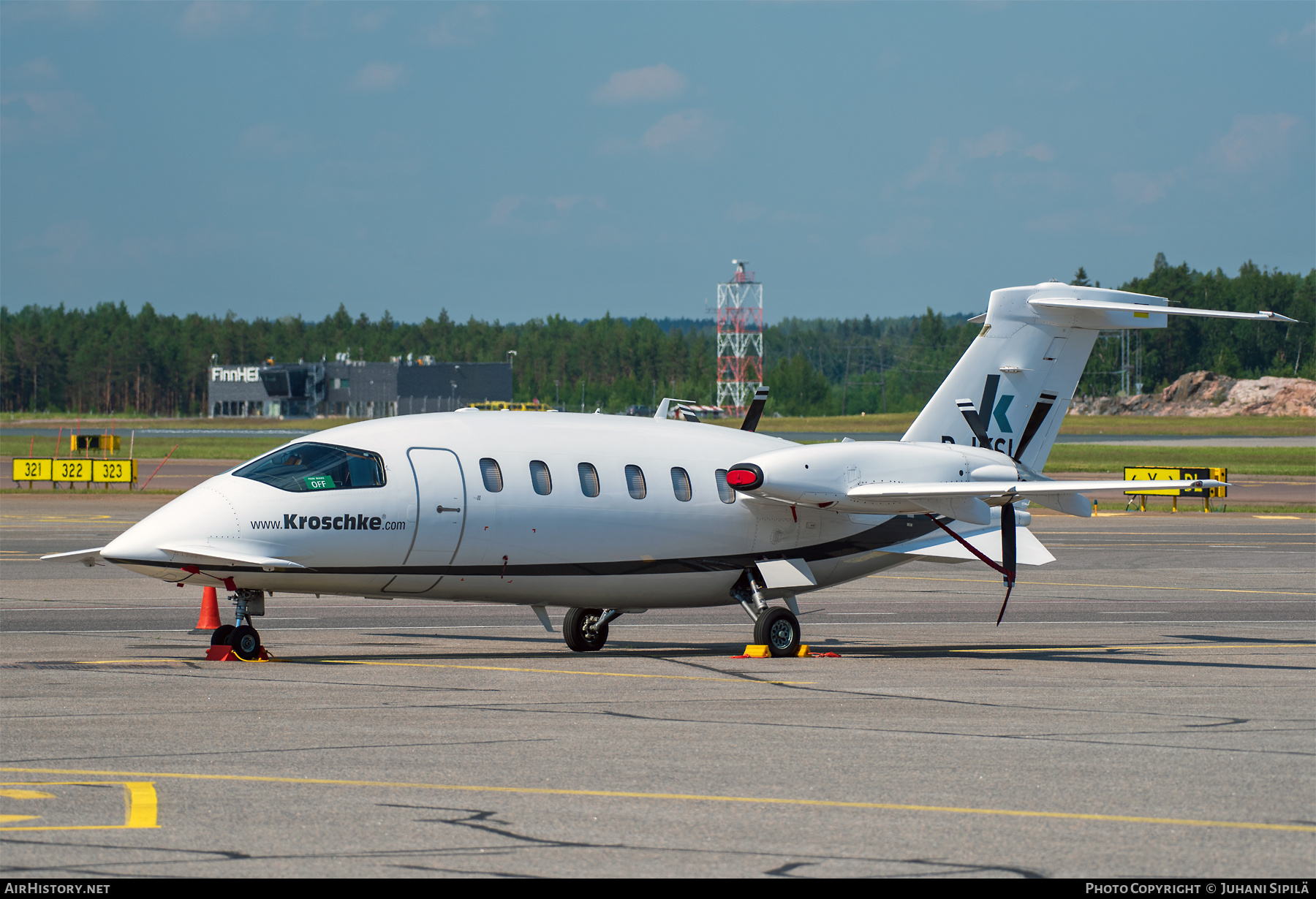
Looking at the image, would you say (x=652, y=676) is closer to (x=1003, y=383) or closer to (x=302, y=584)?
(x=302, y=584)

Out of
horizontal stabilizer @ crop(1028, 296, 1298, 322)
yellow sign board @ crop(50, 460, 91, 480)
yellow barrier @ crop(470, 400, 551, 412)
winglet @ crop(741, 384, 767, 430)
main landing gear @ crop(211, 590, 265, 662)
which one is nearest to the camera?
main landing gear @ crop(211, 590, 265, 662)

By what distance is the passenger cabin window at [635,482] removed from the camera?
2053cm

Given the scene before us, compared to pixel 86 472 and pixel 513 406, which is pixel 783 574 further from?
pixel 513 406

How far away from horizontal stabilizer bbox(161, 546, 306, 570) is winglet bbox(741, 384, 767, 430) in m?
7.10

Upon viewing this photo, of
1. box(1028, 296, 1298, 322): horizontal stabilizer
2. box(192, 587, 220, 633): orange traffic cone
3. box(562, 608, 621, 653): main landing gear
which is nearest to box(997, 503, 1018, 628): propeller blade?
box(1028, 296, 1298, 322): horizontal stabilizer

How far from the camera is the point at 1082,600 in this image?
30359mm

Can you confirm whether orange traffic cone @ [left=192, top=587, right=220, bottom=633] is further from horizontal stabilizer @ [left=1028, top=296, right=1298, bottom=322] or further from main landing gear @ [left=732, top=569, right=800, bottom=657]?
horizontal stabilizer @ [left=1028, top=296, right=1298, bottom=322]

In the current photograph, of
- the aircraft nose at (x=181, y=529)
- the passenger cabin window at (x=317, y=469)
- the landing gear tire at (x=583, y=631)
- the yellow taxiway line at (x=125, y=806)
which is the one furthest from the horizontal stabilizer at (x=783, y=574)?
the yellow taxiway line at (x=125, y=806)

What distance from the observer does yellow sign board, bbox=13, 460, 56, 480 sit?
64250 mm

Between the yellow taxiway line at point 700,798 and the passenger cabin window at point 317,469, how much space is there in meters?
7.03

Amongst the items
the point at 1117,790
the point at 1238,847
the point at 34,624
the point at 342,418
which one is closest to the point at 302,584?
the point at 34,624

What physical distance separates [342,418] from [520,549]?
6699 inches

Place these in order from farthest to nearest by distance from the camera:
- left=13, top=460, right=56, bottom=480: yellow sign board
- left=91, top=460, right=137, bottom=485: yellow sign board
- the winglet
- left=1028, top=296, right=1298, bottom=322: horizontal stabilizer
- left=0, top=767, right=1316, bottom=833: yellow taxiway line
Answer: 1. left=13, top=460, right=56, bottom=480: yellow sign board
2. left=91, top=460, right=137, bottom=485: yellow sign board
3. left=1028, top=296, right=1298, bottom=322: horizontal stabilizer
4. the winglet
5. left=0, top=767, right=1316, bottom=833: yellow taxiway line

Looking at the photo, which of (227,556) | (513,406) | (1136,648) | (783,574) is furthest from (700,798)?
(513,406)
